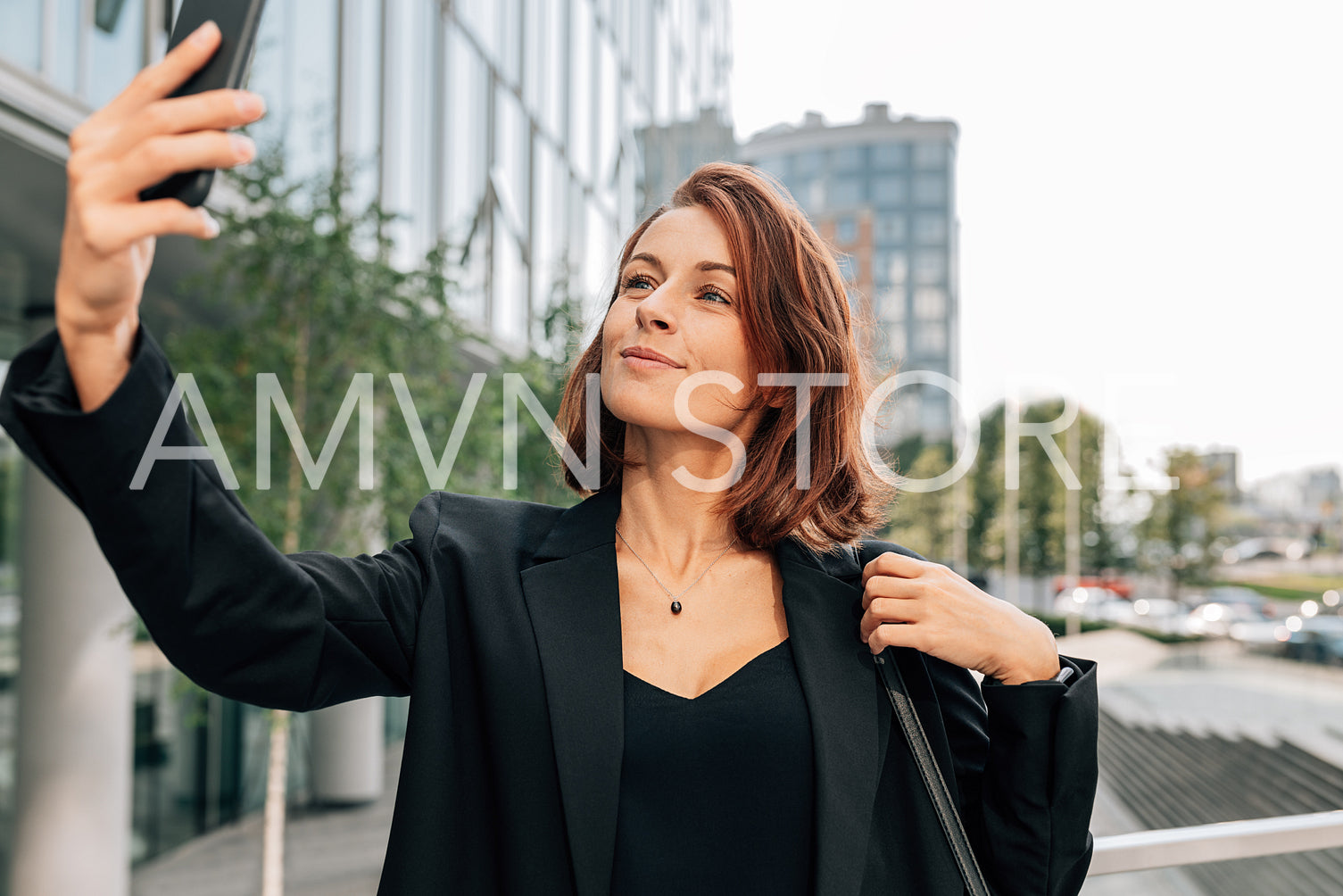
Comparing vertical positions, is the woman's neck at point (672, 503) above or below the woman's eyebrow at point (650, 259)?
below

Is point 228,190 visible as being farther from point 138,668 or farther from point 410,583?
point 138,668

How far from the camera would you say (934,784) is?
1313 millimetres

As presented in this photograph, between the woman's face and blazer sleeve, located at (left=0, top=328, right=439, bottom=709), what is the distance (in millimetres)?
461

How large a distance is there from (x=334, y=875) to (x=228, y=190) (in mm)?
5902

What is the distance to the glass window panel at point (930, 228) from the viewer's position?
7362 centimetres

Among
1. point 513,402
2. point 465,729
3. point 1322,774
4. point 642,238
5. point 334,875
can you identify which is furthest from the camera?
point 1322,774

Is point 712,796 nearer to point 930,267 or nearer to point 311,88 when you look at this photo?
point 311,88

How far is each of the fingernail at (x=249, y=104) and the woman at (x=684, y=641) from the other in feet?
0.84

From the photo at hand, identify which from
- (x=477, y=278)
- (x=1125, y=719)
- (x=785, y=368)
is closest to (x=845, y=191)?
(x=1125, y=719)

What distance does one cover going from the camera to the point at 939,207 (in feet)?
241

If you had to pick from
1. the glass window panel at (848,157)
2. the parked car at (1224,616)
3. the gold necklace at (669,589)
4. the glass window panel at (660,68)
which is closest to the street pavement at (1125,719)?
the gold necklace at (669,589)

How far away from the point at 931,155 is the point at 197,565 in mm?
79555

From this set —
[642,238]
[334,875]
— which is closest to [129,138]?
[642,238]

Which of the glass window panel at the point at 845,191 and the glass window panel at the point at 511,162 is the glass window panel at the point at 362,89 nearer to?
the glass window panel at the point at 511,162
